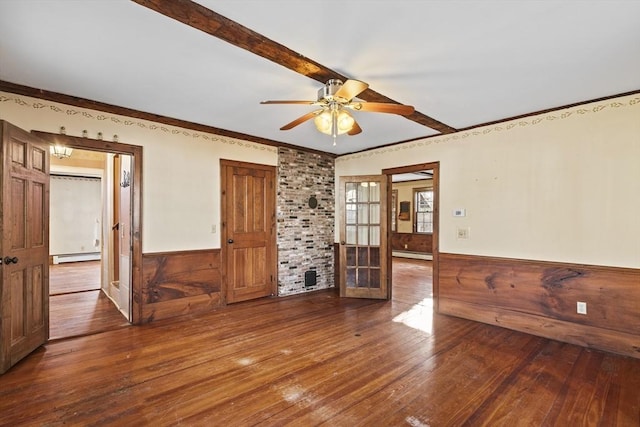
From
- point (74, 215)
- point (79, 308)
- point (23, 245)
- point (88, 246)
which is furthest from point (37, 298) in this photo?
point (74, 215)

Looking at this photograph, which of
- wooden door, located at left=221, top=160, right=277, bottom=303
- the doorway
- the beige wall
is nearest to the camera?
the doorway

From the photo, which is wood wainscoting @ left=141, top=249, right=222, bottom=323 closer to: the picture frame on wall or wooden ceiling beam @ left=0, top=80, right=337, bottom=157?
wooden ceiling beam @ left=0, top=80, right=337, bottom=157

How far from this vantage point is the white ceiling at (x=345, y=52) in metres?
1.84

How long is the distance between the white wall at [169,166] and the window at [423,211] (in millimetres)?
6467

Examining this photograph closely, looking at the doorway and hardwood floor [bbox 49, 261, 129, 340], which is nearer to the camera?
hardwood floor [bbox 49, 261, 129, 340]

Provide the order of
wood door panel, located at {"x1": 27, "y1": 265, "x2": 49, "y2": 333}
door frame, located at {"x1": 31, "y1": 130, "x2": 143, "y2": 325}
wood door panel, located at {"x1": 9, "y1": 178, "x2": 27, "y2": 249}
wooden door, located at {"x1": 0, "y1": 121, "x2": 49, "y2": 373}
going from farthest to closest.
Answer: door frame, located at {"x1": 31, "y1": 130, "x2": 143, "y2": 325}, wood door panel, located at {"x1": 27, "y1": 265, "x2": 49, "y2": 333}, wood door panel, located at {"x1": 9, "y1": 178, "x2": 27, "y2": 249}, wooden door, located at {"x1": 0, "y1": 121, "x2": 49, "y2": 373}

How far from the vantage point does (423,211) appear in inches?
376

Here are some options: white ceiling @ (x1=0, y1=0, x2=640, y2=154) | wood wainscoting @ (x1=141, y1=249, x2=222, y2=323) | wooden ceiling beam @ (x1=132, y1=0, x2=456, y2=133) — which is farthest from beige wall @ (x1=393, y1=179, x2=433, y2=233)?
wooden ceiling beam @ (x1=132, y1=0, x2=456, y2=133)

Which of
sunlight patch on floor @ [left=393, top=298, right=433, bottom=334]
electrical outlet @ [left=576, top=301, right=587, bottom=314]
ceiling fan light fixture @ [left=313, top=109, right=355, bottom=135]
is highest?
ceiling fan light fixture @ [left=313, top=109, right=355, bottom=135]

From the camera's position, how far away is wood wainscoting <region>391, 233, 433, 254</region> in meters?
9.21

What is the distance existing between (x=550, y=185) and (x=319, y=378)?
3.24 m

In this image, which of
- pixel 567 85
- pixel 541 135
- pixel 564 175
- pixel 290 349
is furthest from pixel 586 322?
pixel 290 349

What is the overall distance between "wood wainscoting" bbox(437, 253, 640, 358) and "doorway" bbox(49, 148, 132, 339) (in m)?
Result: 4.29

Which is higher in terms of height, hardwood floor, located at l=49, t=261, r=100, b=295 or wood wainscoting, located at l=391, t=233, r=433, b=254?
wood wainscoting, located at l=391, t=233, r=433, b=254
